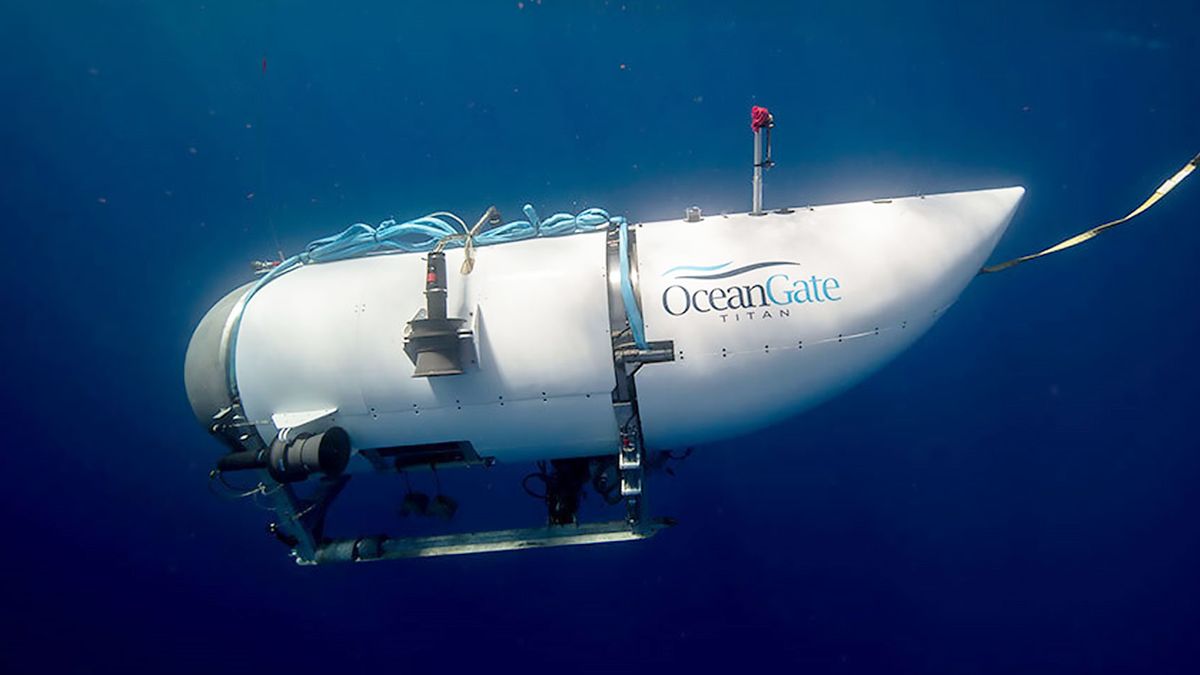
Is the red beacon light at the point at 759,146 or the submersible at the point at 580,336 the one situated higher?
the red beacon light at the point at 759,146

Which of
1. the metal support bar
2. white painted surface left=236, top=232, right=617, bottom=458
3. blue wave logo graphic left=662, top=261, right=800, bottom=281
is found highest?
blue wave logo graphic left=662, top=261, right=800, bottom=281

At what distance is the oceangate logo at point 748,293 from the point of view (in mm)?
2102

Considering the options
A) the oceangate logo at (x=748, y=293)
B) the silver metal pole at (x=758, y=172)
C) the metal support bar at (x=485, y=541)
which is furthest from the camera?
the metal support bar at (x=485, y=541)

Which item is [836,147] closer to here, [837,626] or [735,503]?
[735,503]

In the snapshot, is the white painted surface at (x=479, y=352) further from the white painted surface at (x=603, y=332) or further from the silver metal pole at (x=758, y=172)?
the silver metal pole at (x=758, y=172)

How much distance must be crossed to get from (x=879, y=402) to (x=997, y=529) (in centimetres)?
162

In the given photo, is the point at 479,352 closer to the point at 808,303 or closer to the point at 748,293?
the point at 748,293

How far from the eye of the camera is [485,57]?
13.2 ft

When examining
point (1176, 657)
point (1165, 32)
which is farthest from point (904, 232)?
point (1176, 657)

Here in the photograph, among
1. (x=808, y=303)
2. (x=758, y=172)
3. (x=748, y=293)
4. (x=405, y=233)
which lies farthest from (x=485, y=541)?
(x=758, y=172)

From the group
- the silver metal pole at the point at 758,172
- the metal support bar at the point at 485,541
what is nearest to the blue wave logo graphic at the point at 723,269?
the silver metal pole at the point at 758,172

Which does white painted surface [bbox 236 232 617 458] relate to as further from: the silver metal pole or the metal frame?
the silver metal pole

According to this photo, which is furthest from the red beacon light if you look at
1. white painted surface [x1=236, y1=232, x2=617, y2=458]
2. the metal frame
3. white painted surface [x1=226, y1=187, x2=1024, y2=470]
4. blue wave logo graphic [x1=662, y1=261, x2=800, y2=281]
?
white painted surface [x1=236, y1=232, x2=617, y2=458]

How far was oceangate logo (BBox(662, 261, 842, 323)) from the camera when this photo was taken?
82.7 inches
